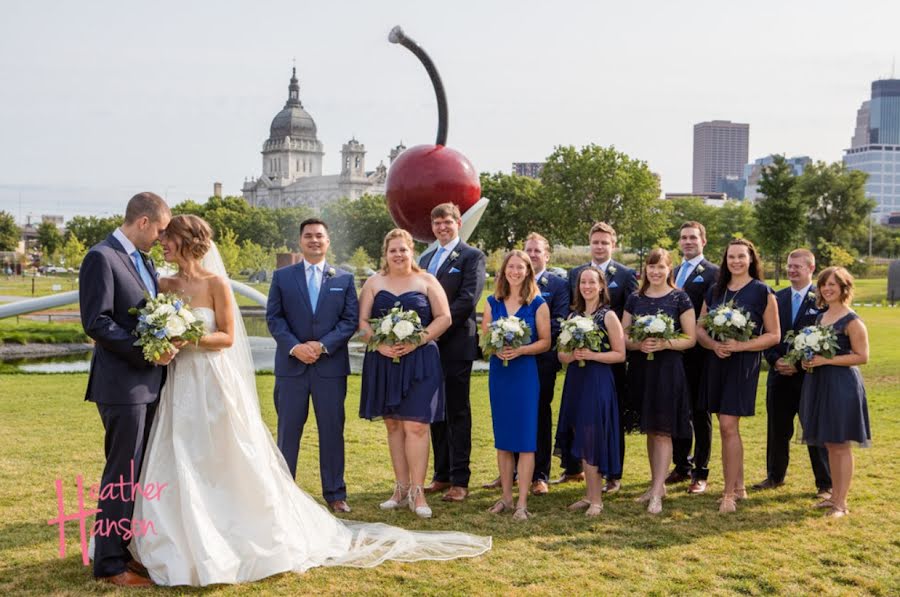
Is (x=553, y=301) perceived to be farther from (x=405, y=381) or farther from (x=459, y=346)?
(x=405, y=381)

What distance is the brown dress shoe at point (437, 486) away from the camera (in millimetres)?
8320

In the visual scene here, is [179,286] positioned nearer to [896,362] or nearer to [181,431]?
[181,431]

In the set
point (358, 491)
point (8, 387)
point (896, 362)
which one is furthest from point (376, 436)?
point (896, 362)

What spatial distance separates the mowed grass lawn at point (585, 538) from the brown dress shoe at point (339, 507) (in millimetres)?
130

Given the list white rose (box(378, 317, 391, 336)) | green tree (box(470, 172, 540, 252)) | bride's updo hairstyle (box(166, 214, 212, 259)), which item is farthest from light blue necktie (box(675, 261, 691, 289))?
green tree (box(470, 172, 540, 252))

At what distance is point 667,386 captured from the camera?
764cm

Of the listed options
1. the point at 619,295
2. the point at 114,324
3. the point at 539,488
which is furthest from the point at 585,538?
the point at 114,324

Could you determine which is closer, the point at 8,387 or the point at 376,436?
the point at 376,436

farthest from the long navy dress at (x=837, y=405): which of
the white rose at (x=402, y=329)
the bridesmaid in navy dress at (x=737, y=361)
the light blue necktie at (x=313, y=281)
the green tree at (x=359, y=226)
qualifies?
the green tree at (x=359, y=226)

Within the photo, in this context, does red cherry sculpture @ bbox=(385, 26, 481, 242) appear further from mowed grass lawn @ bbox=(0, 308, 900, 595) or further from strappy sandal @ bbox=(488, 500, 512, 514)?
strappy sandal @ bbox=(488, 500, 512, 514)

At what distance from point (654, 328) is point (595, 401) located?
80cm

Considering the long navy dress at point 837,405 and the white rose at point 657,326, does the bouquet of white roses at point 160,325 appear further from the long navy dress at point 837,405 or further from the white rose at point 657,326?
the long navy dress at point 837,405

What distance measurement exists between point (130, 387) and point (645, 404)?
433 cm

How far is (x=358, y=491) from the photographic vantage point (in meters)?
8.22
